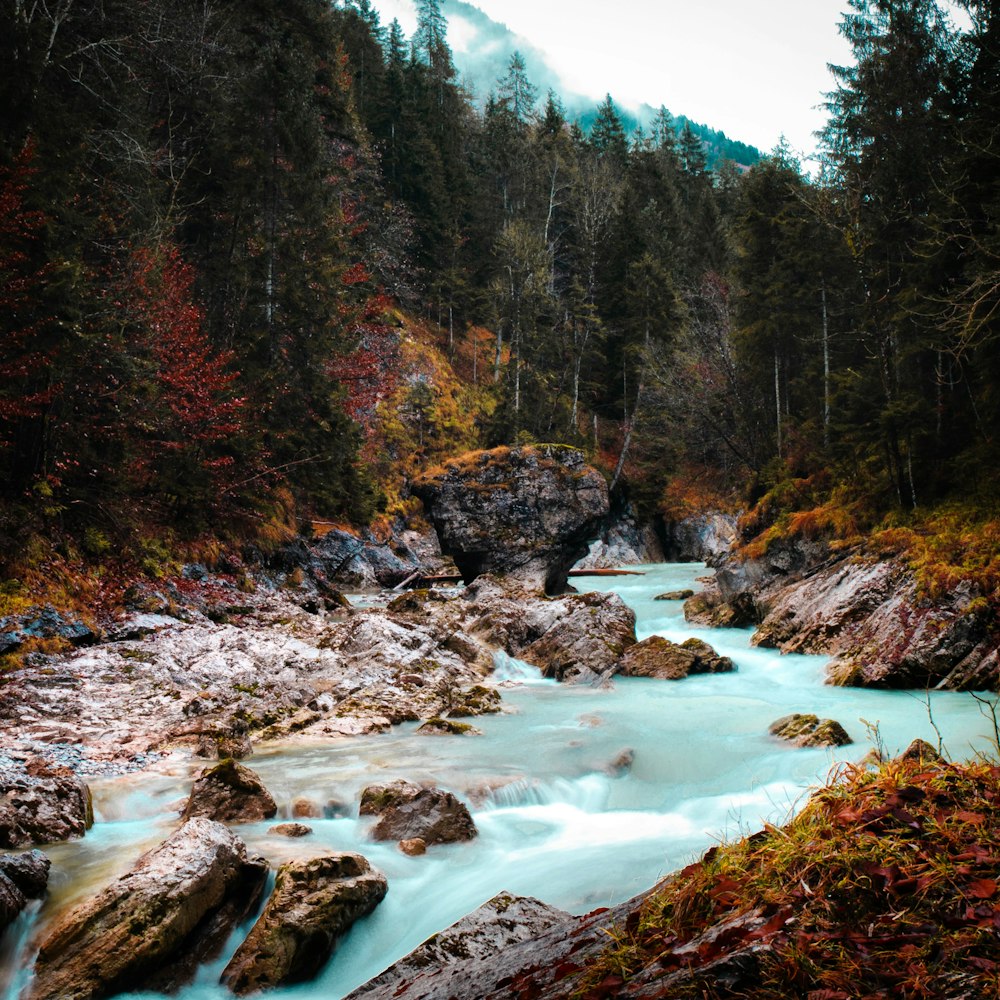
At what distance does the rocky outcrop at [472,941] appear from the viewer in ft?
9.69

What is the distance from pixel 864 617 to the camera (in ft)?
42.4

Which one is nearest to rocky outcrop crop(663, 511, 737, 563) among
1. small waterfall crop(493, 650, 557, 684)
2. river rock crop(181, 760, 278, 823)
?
small waterfall crop(493, 650, 557, 684)

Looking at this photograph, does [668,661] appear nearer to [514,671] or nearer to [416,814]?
[514,671]

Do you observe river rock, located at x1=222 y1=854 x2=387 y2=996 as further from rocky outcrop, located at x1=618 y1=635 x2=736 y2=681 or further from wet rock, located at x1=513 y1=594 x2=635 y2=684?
rocky outcrop, located at x1=618 y1=635 x2=736 y2=681

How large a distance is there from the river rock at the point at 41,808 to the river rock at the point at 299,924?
2.17 meters

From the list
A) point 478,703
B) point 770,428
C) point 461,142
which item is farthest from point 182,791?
point 461,142

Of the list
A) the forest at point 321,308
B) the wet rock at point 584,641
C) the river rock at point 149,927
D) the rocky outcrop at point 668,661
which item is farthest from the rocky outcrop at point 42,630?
the rocky outcrop at point 668,661

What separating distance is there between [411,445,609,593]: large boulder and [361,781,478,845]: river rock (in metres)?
18.0

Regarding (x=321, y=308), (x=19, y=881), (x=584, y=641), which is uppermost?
(x=321, y=308)

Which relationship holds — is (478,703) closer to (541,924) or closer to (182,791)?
(182,791)

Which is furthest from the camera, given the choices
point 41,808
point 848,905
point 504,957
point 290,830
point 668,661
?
point 668,661

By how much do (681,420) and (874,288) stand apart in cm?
2074

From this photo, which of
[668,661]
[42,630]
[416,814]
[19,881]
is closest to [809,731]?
[668,661]

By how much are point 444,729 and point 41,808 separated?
492cm
